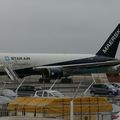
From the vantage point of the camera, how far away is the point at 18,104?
25328 millimetres

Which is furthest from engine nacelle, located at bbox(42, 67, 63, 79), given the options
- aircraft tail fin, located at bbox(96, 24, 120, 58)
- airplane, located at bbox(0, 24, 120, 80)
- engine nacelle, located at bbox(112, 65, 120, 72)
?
engine nacelle, located at bbox(112, 65, 120, 72)

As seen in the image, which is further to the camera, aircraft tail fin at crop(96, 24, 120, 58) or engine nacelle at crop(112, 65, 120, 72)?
aircraft tail fin at crop(96, 24, 120, 58)

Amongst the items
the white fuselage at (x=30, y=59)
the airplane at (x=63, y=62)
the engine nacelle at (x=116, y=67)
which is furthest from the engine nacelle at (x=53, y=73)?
the engine nacelle at (x=116, y=67)

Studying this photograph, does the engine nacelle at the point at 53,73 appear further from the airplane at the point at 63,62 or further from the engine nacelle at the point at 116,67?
the engine nacelle at the point at 116,67

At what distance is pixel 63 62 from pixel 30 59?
522 centimetres

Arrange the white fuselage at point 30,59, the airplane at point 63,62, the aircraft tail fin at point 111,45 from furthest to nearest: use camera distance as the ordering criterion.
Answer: the aircraft tail fin at point 111,45 < the airplane at point 63,62 < the white fuselage at point 30,59

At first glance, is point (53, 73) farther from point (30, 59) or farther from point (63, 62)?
point (63, 62)

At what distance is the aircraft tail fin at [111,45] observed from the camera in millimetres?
79188

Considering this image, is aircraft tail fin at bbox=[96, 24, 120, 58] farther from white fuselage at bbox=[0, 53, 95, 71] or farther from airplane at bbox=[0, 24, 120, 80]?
white fuselage at bbox=[0, 53, 95, 71]

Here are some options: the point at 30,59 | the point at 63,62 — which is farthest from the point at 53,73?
the point at 63,62

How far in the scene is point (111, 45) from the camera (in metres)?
79.8

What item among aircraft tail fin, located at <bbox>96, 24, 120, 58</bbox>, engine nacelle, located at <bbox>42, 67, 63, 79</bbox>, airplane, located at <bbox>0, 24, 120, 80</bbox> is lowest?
engine nacelle, located at <bbox>42, 67, 63, 79</bbox>

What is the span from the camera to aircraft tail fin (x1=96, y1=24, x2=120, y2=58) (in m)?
79.2

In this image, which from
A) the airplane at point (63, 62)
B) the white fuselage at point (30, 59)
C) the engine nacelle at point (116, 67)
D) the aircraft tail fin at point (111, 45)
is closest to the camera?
the white fuselage at point (30, 59)
